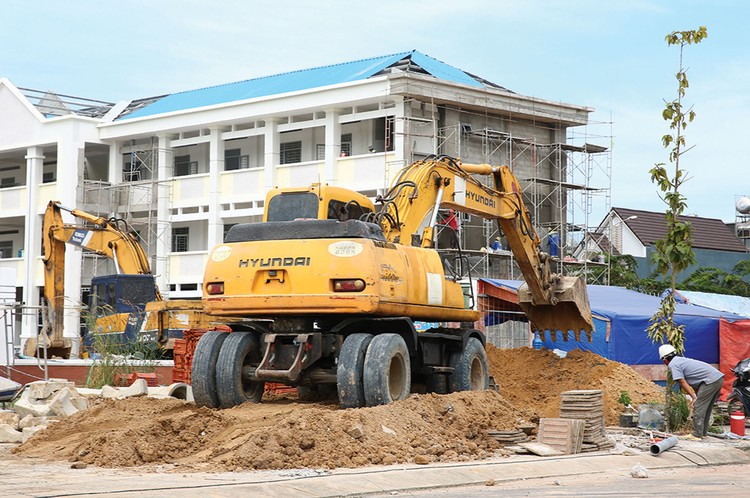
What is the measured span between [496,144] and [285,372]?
2777cm

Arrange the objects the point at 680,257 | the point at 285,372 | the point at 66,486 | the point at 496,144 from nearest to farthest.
Answer: the point at 66,486 → the point at 285,372 → the point at 680,257 → the point at 496,144

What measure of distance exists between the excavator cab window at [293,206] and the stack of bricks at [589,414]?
4840 mm

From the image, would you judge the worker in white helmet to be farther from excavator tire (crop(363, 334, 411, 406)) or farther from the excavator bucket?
the excavator bucket

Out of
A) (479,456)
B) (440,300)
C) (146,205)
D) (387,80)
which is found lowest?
(479,456)

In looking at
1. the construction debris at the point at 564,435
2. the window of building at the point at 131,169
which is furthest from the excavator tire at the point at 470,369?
the window of building at the point at 131,169

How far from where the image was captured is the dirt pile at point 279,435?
13.5m

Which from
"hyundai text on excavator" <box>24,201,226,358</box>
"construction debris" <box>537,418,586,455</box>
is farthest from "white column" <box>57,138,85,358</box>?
"construction debris" <box>537,418,586,455</box>

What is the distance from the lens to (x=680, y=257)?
66.2ft

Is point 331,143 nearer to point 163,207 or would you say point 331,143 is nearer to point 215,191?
point 215,191

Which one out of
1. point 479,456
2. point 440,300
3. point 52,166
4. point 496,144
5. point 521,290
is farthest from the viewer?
point 52,166

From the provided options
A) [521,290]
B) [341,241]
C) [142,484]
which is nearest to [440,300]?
[341,241]

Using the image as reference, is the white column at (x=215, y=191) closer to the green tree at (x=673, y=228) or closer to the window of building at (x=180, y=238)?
the window of building at (x=180, y=238)

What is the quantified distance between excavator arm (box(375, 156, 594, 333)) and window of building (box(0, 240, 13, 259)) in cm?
3776

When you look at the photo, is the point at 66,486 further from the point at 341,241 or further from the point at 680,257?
the point at 680,257
